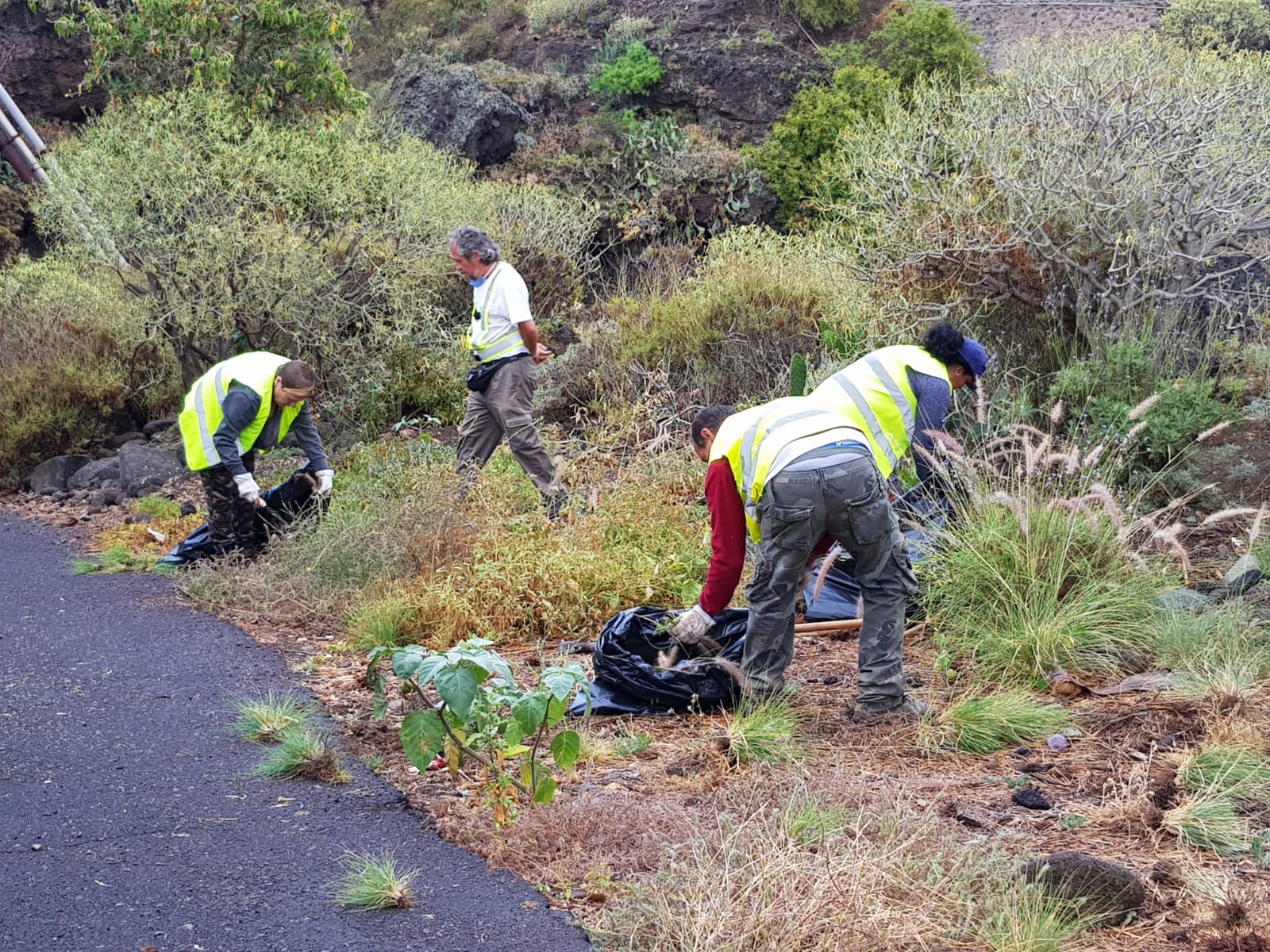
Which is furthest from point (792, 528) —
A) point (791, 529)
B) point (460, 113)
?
point (460, 113)

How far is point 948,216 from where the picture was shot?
30.7 ft

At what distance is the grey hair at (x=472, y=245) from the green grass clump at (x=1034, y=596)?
12.3 feet

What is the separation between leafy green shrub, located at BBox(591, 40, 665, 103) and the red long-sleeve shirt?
17.0 m

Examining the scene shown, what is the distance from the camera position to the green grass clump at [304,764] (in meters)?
4.82

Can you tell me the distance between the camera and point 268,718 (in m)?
5.33

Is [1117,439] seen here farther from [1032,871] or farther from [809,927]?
[809,927]

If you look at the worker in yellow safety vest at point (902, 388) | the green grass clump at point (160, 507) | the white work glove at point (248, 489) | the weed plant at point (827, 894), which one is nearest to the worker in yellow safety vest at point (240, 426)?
the white work glove at point (248, 489)

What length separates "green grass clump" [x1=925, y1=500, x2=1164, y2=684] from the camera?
5.70m

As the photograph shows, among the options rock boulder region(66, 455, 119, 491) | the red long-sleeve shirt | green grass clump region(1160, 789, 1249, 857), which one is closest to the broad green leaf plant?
the red long-sleeve shirt

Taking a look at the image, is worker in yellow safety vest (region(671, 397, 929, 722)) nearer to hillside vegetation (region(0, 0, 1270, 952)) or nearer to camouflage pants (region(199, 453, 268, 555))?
hillside vegetation (region(0, 0, 1270, 952))

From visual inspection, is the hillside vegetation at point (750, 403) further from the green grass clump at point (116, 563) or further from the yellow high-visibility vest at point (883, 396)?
the green grass clump at point (116, 563)

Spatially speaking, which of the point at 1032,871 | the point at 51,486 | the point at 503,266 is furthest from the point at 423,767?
the point at 51,486

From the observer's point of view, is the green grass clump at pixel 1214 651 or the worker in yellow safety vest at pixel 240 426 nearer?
the green grass clump at pixel 1214 651

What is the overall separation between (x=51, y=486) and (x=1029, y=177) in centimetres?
906
